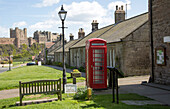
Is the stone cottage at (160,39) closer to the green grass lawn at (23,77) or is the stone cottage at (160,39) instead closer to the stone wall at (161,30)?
the stone wall at (161,30)

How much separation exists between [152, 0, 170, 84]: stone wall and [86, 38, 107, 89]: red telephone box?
4514 millimetres

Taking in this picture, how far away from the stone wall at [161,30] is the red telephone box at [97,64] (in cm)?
451

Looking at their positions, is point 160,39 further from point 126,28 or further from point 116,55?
point 126,28

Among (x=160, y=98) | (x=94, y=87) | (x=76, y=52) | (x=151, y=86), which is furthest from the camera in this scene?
(x=76, y=52)

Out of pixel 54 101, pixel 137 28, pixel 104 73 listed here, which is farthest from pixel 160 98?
pixel 137 28

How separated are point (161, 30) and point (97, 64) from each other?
554 centimetres

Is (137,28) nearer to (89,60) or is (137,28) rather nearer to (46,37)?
(89,60)

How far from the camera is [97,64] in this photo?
10.9 m

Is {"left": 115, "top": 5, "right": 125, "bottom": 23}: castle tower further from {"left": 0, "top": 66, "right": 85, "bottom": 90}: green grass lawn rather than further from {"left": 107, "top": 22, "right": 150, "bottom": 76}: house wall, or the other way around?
{"left": 0, "top": 66, "right": 85, "bottom": 90}: green grass lawn

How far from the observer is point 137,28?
58.4ft

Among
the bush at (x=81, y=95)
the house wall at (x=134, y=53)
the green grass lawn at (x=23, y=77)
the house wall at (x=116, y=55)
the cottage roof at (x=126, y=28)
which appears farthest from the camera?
the cottage roof at (x=126, y=28)

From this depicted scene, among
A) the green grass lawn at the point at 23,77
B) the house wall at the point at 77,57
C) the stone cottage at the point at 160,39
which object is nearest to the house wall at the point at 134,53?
the stone cottage at the point at 160,39

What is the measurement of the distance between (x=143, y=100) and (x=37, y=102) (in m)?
4.81

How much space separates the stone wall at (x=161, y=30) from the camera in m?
12.2
